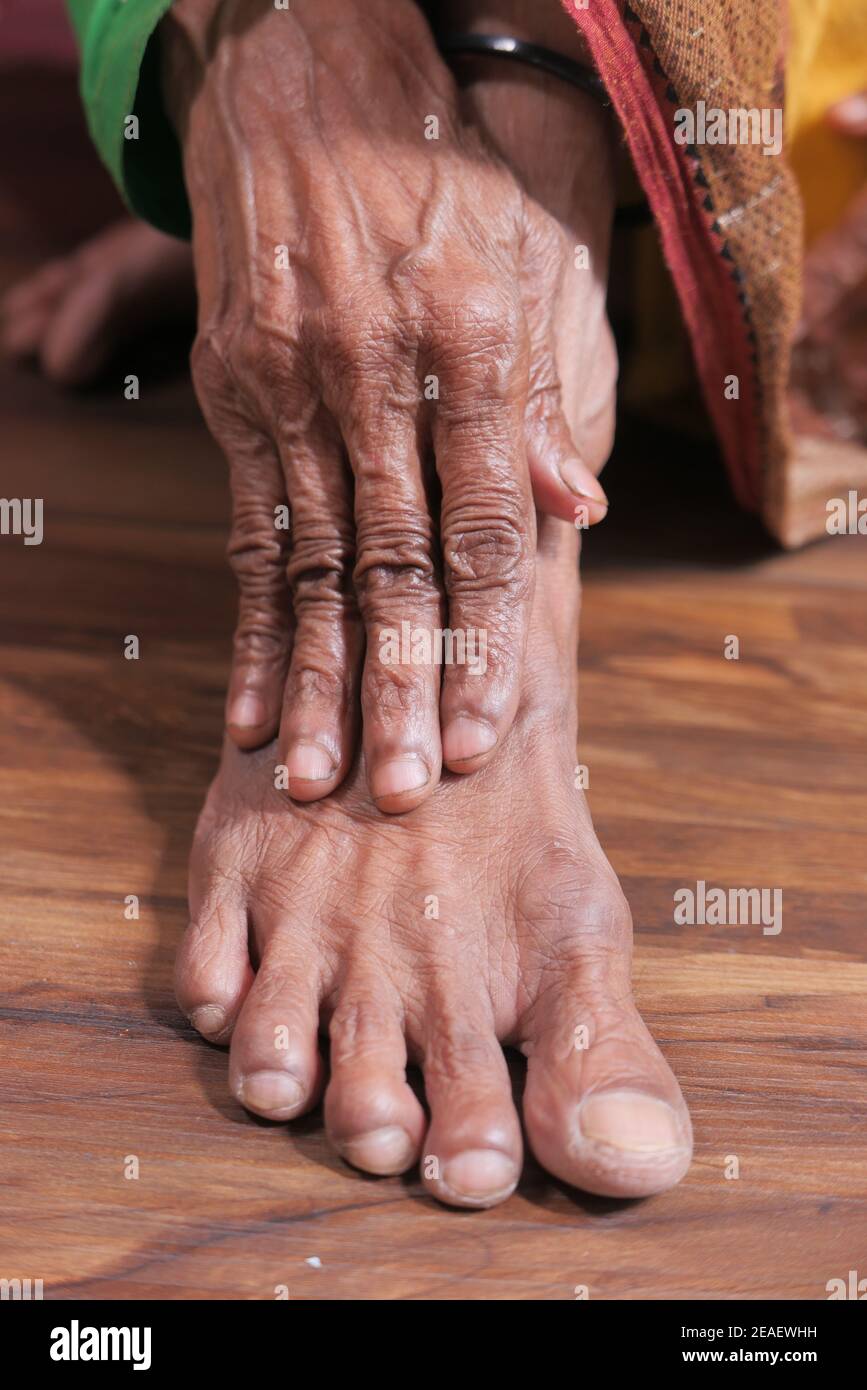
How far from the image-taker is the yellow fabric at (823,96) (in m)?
1.05

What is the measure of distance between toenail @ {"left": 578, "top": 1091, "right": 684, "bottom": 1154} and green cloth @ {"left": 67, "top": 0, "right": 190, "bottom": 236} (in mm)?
765

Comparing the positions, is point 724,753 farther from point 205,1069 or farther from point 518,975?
point 205,1069

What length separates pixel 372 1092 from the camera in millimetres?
623

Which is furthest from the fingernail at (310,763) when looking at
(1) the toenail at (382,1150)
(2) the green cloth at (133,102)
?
(2) the green cloth at (133,102)

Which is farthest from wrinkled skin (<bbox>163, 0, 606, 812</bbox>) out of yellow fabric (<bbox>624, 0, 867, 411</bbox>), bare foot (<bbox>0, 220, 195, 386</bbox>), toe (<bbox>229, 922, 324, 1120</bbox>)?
bare foot (<bbox>0, 220, 195, 386</bbox>)

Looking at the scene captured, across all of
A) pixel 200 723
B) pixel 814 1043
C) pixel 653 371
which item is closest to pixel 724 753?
pixel 814 1043

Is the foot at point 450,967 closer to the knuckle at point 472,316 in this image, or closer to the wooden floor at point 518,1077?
the wooden floor at point 518,1077

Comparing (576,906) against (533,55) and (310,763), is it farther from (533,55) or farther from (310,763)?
(533,55)

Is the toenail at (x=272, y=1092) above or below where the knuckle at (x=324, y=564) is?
below

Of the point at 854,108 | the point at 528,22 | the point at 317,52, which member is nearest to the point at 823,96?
the point at 854,108

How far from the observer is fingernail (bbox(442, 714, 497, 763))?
2.40 ft

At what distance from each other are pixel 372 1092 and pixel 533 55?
0.65 metres

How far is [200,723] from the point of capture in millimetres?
967

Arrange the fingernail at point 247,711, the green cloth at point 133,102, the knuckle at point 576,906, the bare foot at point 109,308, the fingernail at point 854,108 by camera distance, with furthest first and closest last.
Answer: the bare foot at point 109,308 < the fingernail at point 854,108 < the green cloth at point 133,102 < the fingernail at point 247,711 < the knuckle at point 576,906
